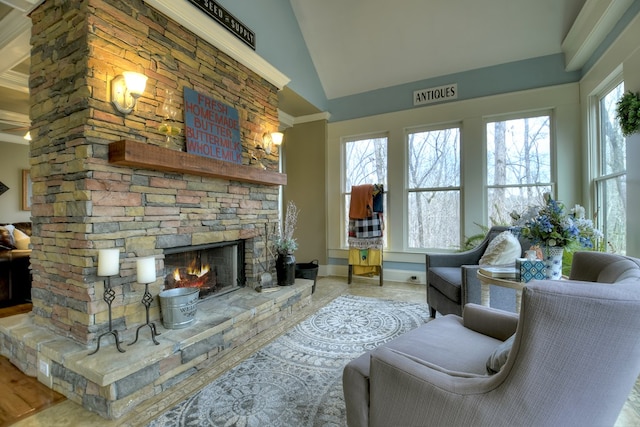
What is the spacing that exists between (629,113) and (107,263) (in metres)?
4.04

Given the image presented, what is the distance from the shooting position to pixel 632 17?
2422mm

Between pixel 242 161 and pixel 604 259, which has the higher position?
pixel 242 161

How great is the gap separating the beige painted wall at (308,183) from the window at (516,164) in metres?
2.52

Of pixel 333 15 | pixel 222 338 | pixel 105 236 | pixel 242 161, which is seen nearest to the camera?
pixel 105 236

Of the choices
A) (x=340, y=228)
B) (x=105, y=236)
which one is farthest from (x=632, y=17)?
(x=105, y=236)

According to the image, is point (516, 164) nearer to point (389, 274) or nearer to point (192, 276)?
point (389, 274)

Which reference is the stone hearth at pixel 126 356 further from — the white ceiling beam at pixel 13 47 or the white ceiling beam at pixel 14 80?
the white ceiling beam at pixel 14 80

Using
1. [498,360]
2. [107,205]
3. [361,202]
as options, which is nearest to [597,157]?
[361,202]

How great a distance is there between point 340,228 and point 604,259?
12.4ft

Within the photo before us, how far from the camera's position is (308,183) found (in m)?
5.09

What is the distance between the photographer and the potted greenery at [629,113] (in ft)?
7.54

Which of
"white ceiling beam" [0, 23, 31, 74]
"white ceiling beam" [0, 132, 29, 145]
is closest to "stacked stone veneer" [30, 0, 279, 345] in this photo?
"white ceiling beam" [0, 23, 31, 74]

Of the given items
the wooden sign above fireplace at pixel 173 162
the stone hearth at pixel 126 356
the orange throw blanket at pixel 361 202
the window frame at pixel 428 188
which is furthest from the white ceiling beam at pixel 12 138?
the window frame at pixel 428 188

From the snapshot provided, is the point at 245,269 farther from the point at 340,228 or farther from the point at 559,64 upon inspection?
the point at 559,64
